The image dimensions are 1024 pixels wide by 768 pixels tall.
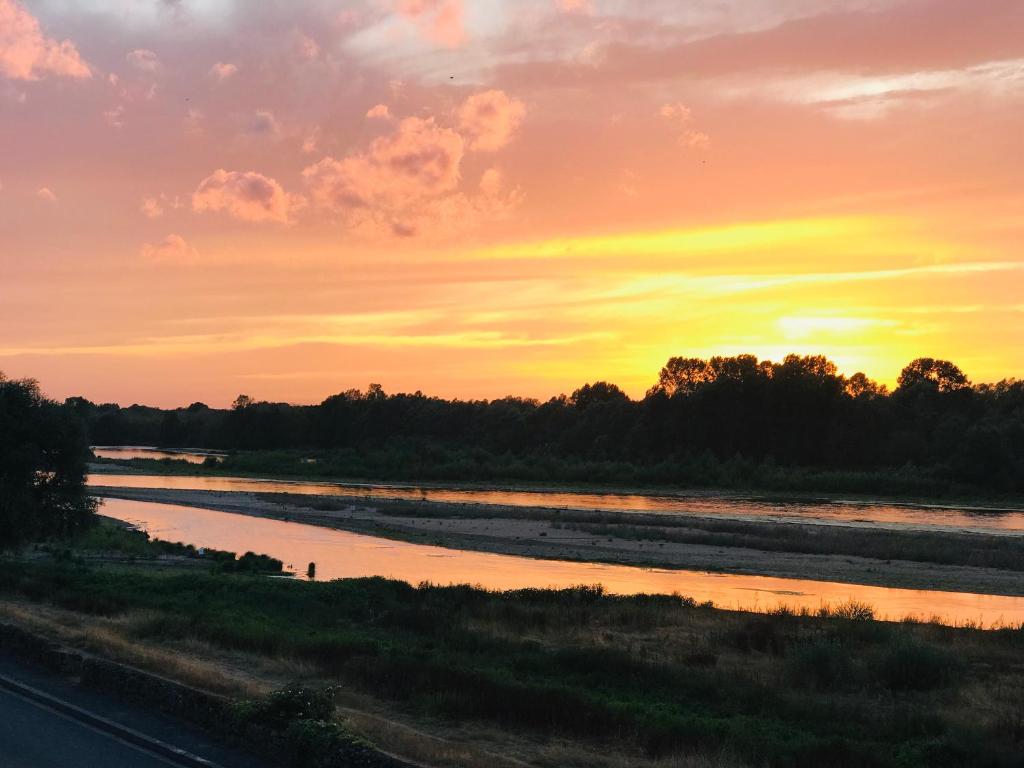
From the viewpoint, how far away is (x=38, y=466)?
129 feet

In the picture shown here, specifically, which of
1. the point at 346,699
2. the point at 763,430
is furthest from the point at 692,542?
the point at 763,430

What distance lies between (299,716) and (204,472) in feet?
461

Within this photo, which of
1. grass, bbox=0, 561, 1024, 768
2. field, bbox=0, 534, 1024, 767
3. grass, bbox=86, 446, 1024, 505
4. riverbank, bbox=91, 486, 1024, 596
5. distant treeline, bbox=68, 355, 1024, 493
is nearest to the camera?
field, bbox=0, 534, 1024, 767

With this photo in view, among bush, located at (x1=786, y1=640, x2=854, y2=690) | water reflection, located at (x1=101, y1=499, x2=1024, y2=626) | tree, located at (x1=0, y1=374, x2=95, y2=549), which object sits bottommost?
water reflection, located at (x1=101, y1=499, x2=1024, y2=626)

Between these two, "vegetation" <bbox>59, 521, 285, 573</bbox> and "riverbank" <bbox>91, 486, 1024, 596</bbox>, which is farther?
"riverbank" <bbox>91, 486, 1024, 596</bbox>

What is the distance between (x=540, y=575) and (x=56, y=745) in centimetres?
3627

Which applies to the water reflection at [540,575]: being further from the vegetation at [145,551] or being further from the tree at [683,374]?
the tree at [683,374]

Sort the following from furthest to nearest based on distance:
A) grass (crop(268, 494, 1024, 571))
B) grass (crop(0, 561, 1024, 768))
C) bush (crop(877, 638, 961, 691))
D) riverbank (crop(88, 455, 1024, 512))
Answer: riverbank (crop(88, 455, 1024, 512)) < grass (crop(268, 494, 1024, 571)) < bush (crop(877, 638, 961, 691)) < grass (crop(0, 561, 1024, 768))

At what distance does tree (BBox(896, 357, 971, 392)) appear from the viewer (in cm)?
16188

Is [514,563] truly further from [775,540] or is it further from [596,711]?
[596,711]

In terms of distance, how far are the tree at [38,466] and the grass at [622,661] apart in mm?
2561

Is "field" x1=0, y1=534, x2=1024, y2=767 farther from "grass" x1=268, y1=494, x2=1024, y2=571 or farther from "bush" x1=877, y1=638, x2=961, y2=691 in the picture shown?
"grass" x1=268, y1=494, x2=1024, y2=571

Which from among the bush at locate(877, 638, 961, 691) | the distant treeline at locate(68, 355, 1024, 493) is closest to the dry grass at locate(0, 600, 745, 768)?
the bush at locate(877, 638, 961, 691)

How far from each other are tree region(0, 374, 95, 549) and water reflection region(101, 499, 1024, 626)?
11.1 m
